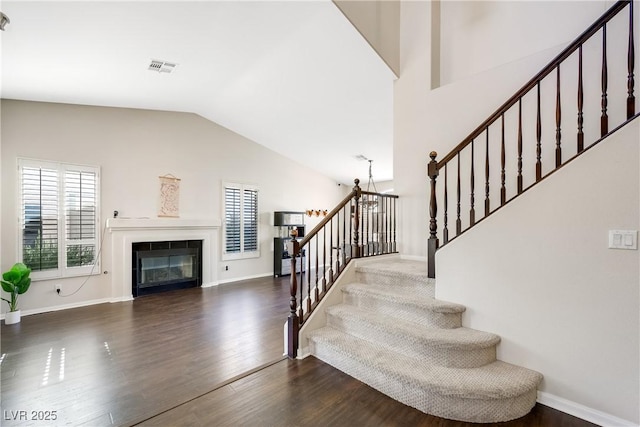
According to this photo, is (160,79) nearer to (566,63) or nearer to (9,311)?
(9,311)

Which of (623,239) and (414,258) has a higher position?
(623,239)

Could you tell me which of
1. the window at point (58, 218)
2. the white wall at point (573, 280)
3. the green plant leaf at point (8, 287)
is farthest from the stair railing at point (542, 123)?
the window at point (58, 218)

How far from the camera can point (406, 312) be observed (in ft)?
8.72

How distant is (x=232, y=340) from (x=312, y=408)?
158cm

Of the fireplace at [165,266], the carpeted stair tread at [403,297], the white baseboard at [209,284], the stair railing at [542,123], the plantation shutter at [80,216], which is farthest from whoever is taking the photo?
the white baseboard at [209,284]

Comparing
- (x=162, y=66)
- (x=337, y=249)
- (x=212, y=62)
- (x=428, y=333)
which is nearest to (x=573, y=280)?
(x=428, y=333)

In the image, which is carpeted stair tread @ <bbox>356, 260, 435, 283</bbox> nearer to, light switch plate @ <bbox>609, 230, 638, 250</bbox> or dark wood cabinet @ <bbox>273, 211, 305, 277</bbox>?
light switch plate @ <bbox>609, 230, 638, 250</bbox>

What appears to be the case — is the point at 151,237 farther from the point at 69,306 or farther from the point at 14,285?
the point at 14,285

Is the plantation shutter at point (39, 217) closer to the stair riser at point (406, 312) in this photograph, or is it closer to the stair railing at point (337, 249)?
the stair railing at point (337, 249)

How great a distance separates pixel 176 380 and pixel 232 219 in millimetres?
4618

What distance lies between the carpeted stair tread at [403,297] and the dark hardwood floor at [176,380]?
2.57ft

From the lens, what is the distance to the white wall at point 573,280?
1.82m

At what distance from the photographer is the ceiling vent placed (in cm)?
369

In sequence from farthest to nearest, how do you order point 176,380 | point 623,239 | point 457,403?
point 176,380
point 457,403
point 623,239
